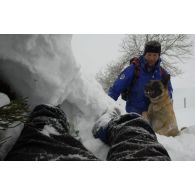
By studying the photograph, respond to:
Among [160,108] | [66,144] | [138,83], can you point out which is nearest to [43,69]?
[66,144]

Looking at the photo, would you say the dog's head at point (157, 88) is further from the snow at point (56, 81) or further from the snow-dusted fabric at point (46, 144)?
the snow-dusted fabric at point (46, 144)

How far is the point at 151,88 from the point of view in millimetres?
1293

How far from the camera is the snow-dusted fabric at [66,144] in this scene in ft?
2.17

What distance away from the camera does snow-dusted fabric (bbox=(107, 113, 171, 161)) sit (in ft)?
2.25

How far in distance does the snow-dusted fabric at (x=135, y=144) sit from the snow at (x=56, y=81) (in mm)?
152

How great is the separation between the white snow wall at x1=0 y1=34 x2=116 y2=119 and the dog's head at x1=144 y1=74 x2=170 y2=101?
351 mm

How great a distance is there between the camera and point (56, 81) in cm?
100

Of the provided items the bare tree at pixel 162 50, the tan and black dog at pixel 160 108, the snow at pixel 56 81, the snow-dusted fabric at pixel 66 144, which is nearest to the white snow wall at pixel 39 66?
the snow at pixel 56 81

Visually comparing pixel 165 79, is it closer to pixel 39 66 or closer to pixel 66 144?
pixel 39 66

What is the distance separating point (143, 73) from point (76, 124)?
370mm

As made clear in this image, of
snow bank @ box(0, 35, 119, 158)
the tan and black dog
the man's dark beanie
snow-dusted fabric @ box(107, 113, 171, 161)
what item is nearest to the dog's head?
the tan and black dog

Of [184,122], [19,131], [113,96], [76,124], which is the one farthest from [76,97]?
[184,122]

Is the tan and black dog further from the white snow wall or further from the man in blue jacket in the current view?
the white snow wall
